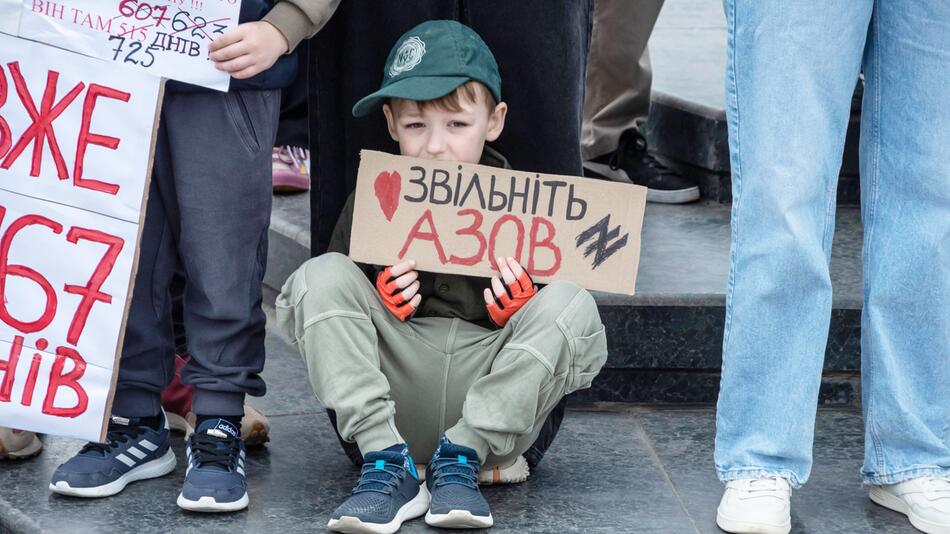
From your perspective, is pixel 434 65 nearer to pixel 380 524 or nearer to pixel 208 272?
pixel 208 272

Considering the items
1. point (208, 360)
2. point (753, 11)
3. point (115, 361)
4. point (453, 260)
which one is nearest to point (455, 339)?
point (453, 260)

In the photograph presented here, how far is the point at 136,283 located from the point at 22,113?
1.28ft

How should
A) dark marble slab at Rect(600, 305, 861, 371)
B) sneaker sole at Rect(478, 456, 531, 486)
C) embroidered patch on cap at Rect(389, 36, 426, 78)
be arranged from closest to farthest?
embroidered patch on cap at Rect(389, 36, 426, 78), sneaker sole at Rect(478, 456, 531, 486), dark marble slab at Rect(600, 305, 861, 371)

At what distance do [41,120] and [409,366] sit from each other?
817mm

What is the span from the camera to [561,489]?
8.75ft

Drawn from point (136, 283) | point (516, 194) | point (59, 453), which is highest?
point (516, 194)

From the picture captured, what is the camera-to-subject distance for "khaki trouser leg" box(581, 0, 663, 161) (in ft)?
12.9

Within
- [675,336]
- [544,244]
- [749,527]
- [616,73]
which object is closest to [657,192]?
[616,73]

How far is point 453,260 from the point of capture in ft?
8.34

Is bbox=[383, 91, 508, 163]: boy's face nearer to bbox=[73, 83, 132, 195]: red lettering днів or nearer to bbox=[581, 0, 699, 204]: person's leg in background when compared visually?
bbox=[73, 83, 132, 195]: red lettering днів

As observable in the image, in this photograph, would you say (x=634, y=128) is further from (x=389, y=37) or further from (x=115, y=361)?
(x=115, y=361)

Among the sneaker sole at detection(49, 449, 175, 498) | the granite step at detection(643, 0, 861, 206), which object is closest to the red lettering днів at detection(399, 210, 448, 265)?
the sneaker sole at detection(49, 449, 175, 498)

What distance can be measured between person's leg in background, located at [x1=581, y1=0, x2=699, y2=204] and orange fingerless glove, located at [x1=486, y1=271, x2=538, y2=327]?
4.83 feet

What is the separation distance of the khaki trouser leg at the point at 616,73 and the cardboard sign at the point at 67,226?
69.2 inches
